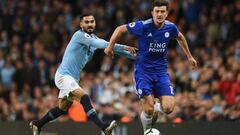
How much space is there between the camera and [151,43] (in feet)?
43.8

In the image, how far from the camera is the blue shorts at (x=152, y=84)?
527 inches

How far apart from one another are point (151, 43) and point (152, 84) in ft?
2.18

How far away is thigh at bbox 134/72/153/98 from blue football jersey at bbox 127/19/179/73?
100 millimetres

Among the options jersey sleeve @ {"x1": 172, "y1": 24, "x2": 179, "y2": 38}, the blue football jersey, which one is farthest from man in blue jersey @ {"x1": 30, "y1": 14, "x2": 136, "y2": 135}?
jersey sleeve @ {"x1": 172, "y1": 24, "x2": 179, "y2": 38}

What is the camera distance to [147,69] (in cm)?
1348

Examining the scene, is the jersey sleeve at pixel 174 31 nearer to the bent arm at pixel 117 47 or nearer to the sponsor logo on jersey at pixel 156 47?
the sponsor logo on jersey at pixel 156 47

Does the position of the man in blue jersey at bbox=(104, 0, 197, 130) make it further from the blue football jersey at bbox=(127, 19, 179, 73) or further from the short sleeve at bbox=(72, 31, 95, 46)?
the short sleeve at bbox=(72, 31, 95, 46)

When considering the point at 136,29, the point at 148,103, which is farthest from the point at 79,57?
the point at 148,103

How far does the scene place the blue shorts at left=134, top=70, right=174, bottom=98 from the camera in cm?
1339

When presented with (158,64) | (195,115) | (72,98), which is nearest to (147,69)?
(158,64)

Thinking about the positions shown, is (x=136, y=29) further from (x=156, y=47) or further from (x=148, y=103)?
(x=148, y=103)

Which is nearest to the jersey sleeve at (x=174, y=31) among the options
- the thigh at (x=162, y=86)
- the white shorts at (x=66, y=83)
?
the thigh at (x=162, y=86)

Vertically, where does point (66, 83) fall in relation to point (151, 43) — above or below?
below

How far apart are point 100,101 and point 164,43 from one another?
19.6 feet
